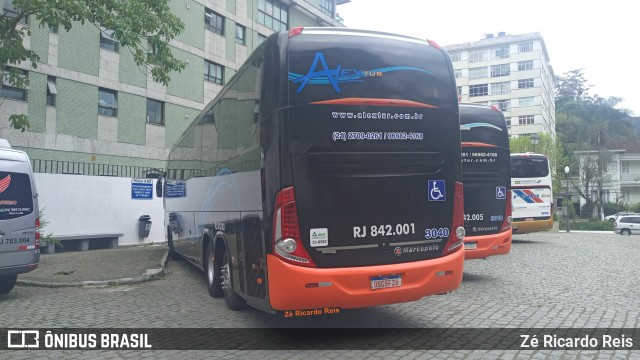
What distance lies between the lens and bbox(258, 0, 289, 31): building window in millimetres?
32562

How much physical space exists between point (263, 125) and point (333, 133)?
33.6 inches

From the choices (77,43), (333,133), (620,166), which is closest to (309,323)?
(333,133)

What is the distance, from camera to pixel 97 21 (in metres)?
13.6

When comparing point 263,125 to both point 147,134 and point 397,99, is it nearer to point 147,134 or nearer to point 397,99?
point 397,99

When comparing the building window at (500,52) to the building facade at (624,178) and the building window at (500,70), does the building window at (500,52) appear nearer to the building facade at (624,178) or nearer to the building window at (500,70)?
the building window at (500,70)

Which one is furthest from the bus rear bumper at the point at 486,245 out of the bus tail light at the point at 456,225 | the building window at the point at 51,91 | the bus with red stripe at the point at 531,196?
the building window at the point at 51,91

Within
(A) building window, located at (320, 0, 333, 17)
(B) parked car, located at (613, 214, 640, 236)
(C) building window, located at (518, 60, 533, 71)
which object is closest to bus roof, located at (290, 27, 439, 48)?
(A) building window, located at (320, 0, 333, 17)

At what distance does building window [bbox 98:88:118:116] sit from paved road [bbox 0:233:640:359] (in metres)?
14.3

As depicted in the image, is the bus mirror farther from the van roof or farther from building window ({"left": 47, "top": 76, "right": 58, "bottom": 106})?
the van roof

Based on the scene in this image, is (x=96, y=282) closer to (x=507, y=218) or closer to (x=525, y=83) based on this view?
(x=507, y=218)

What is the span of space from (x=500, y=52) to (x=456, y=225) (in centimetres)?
8177

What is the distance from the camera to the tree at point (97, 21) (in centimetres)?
1202

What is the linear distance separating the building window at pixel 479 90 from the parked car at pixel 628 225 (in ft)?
156

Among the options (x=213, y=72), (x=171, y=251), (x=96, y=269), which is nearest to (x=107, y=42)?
(x=213, y=72)
